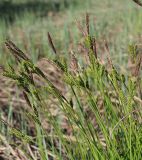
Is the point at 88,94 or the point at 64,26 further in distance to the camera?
the point at 64,26

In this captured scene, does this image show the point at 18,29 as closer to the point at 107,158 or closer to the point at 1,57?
the point at 1,57

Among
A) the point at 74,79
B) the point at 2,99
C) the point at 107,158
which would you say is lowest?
the point at 2,99

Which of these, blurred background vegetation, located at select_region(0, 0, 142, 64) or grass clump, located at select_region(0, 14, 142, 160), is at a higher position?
grass clump, located at select_region(0, 14, 142, 160)

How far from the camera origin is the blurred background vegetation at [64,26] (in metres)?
3.62

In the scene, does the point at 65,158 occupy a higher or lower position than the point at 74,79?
lower

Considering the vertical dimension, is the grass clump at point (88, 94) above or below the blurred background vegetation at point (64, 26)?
above

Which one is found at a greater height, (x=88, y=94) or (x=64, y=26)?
(x=88, y=94)

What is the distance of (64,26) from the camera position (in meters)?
4.26

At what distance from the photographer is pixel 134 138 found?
116 cm

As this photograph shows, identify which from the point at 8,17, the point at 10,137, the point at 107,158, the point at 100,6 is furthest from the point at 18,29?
the point at 107,158

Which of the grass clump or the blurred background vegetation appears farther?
the blurred background vegetation

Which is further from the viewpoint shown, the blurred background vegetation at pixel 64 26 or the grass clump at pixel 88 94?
the blurred background vegetation at pixel 64 26

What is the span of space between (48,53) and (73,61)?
2.53 m

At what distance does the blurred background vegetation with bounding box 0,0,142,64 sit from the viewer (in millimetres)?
3616
